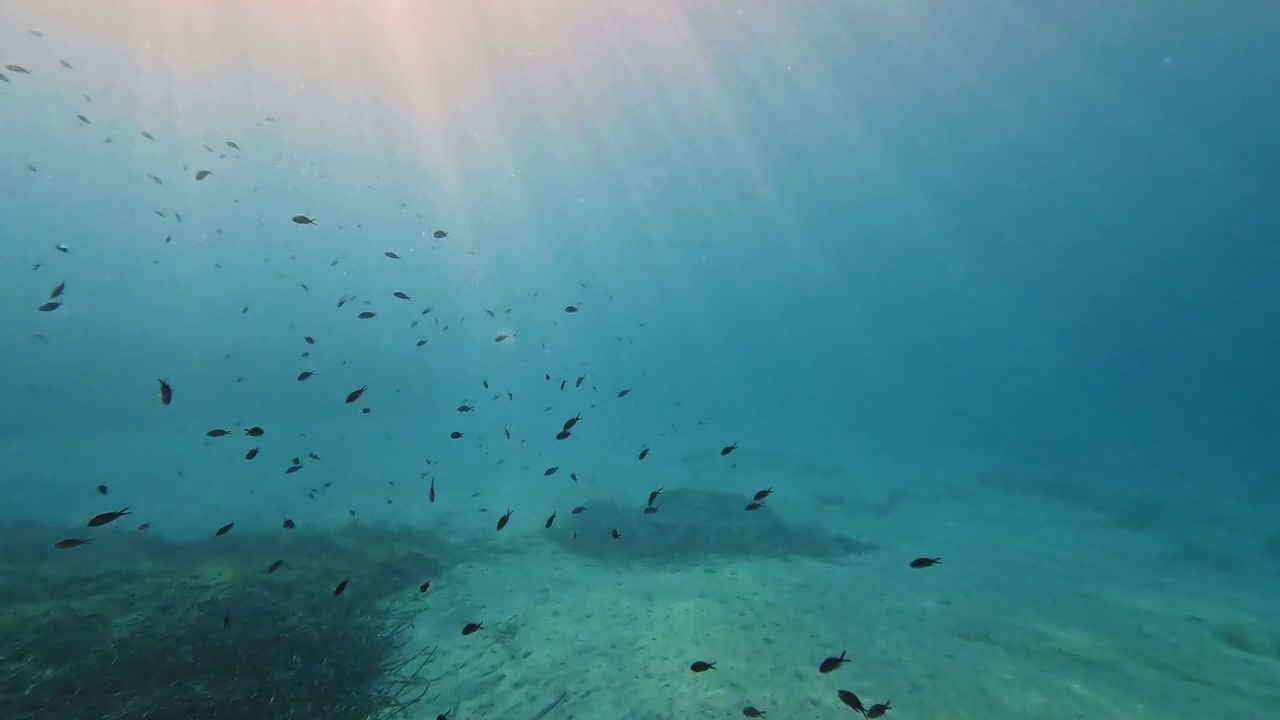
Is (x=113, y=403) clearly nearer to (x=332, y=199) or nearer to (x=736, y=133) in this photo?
(x=736, y=133)

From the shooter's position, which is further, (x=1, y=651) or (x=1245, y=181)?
(x=1245, y=181)

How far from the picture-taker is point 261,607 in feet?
32.5

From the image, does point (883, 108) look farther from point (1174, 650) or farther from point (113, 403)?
point (113, 403)

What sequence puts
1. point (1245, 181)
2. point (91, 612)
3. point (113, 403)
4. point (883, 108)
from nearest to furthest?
point (91, 612)
point (113, 403)
point (883, 108)
point (1245, 181)

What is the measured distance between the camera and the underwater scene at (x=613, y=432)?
9.30m

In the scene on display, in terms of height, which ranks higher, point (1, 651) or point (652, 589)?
point (1, 651)

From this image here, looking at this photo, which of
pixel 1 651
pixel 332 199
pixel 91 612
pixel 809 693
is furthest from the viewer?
pixel 332 199

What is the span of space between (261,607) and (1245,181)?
70.9m

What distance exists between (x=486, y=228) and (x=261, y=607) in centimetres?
10245

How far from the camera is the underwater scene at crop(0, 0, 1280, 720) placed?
9.30 metres

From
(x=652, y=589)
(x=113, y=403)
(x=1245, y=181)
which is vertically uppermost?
(x=1245, y=181)

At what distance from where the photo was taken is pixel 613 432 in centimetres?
5347

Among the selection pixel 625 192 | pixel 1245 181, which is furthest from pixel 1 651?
pixel 1245 181

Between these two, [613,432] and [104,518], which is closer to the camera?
[104,518]
